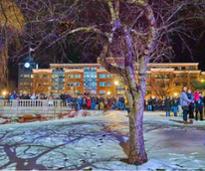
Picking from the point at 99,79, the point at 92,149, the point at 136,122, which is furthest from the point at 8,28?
the point at 99,79

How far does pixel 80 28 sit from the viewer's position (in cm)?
1157

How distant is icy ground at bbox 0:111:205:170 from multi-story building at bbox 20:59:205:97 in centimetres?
5904

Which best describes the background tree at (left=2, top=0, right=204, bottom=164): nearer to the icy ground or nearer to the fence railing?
the icy ground

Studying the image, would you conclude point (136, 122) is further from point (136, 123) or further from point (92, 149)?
point (92, 149)

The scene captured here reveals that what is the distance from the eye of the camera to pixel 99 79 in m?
132

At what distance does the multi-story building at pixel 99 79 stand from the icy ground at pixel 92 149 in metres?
59.0

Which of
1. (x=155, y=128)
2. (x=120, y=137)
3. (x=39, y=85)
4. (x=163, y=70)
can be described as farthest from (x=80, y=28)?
(x=39, y=85)

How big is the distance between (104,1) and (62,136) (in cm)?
601

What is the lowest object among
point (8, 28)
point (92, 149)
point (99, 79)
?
point (92, 149)

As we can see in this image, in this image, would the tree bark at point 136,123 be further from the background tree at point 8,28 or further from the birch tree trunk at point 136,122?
the background tree at point 8,28

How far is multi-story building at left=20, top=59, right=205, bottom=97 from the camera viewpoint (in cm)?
8700

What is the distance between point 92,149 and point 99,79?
119 metres

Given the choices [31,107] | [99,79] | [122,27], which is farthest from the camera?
[99,79]

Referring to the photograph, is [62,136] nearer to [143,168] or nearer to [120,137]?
[120,137]
